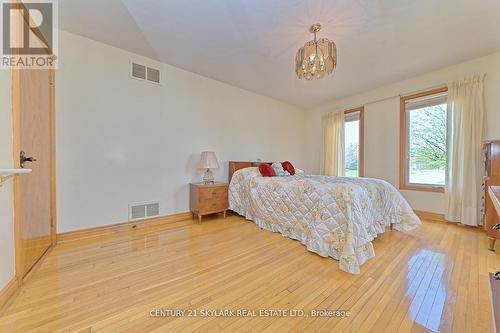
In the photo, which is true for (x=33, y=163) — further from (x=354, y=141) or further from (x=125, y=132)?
(x=354, y=141)

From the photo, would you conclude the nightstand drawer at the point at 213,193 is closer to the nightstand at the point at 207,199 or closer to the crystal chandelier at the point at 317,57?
the nightstand at the point at 207,199

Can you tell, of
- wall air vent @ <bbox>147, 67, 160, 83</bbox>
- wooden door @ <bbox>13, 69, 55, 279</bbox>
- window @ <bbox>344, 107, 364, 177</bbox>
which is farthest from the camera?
window @ <bbox>344, 107, 364, 177</bbox>

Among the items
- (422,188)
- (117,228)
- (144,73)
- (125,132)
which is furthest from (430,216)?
(144,73)

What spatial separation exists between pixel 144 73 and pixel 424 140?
4.72 m

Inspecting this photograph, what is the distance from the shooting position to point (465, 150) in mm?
2848

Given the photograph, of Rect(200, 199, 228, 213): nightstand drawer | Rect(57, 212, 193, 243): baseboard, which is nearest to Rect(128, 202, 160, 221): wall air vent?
Rect(57, 212, 193, 243): baseboard

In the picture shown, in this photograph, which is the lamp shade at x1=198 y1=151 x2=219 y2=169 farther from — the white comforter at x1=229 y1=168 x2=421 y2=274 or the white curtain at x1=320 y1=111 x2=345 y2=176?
the white curtain at x1=320 y1=111 x2=345 y2=176

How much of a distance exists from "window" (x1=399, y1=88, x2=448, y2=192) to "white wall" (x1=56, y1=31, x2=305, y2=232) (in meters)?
3.11

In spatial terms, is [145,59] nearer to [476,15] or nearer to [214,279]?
[214,279]

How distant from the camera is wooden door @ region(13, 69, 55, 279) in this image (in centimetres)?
148

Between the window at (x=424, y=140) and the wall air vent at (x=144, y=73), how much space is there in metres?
4.25

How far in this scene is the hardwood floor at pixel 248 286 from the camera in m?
1.17

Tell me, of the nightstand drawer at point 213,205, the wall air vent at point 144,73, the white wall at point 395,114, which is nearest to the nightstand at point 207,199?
the nightstand drawer at point 213,205

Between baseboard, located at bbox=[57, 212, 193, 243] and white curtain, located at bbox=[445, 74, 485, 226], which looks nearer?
baseboard, located at bbox=[57, 212, 193, 243]
